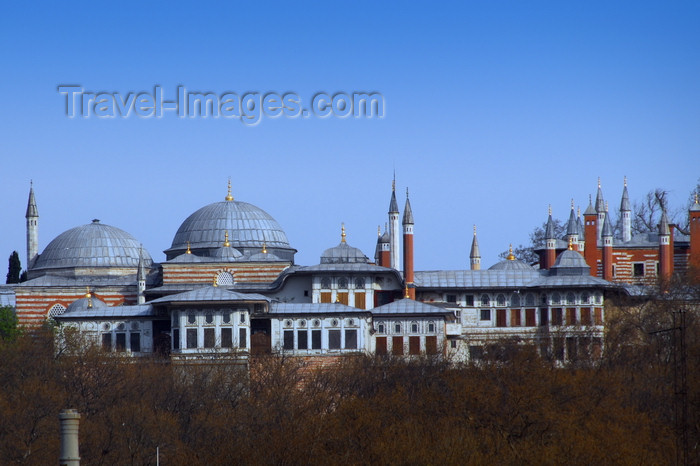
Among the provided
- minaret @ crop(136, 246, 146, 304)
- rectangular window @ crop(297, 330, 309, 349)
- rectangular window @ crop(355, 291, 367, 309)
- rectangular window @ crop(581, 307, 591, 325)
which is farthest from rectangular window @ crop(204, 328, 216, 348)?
rectangular window @ crop(581, 307, 591, 325)

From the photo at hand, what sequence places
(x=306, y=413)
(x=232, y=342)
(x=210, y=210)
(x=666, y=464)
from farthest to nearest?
(x=210, y=210) < (x=232, y=342) < (x=306, y=413) < (x=666, y=464)

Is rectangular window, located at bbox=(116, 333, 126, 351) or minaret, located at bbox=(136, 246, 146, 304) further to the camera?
minaret, located at bbox=(136, 246, 146, 304)

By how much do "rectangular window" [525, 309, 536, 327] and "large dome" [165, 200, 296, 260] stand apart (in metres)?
14.0

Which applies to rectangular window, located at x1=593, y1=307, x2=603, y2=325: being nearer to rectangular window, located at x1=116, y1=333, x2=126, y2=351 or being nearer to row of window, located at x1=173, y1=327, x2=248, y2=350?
row of window, located at x1=173, y1=327, x2=248, y2=350

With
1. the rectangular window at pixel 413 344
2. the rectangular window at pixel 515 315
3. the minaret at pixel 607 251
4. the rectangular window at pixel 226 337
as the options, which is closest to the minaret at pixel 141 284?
the rectangular window at pixel 226 337

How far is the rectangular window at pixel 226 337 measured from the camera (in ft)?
199

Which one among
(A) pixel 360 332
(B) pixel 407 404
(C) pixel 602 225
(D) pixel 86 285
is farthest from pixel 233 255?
(B) pixel 407 404

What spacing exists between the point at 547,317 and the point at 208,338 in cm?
1378

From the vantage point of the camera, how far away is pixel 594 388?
5006cm

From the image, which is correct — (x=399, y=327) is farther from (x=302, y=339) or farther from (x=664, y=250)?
(x=664, y=250)

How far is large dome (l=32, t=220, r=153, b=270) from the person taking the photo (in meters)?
75.8

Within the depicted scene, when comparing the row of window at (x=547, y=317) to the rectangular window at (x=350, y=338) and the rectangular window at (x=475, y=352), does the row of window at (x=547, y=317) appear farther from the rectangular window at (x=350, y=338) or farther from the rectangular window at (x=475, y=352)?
the rectangular window at (x=350, y=338)

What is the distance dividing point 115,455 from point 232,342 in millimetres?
15120

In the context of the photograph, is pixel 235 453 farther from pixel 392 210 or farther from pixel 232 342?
pixel 392 210
